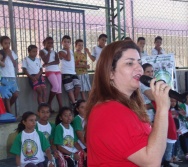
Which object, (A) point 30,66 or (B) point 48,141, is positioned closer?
(B) point 48,141

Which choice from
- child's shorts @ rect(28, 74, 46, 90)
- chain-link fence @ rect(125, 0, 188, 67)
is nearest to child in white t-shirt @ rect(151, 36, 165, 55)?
chain-link fence @ rect(125, 0, 188, 67)

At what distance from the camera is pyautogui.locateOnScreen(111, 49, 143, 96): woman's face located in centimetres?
170

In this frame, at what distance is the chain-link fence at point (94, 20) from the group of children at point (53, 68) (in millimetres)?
392

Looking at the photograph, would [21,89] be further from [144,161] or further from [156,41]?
[144,161]

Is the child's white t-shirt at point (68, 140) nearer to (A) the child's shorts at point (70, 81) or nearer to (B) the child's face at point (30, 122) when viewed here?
(B) the child's face at point (30, 122)

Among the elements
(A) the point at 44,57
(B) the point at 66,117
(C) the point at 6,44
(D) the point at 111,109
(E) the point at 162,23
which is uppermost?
(E) the point at 162,23

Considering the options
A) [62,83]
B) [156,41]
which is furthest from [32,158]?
[156,41]

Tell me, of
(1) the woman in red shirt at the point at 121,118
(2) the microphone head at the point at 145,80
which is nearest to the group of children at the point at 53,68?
(1) the woman in red shirt at the point at 121,118

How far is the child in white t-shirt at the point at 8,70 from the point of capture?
5618mm

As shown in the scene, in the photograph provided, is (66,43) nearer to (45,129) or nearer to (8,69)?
(8,69)

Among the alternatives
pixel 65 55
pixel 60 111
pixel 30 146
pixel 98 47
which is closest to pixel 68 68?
pixel 65 55

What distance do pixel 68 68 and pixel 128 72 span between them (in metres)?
5.08

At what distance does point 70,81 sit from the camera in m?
6.80

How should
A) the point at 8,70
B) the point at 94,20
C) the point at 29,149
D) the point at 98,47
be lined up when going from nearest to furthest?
1. the point at 29,149
2. the point at 8,70
3. the point at 98,47
4. the point at 94,20
